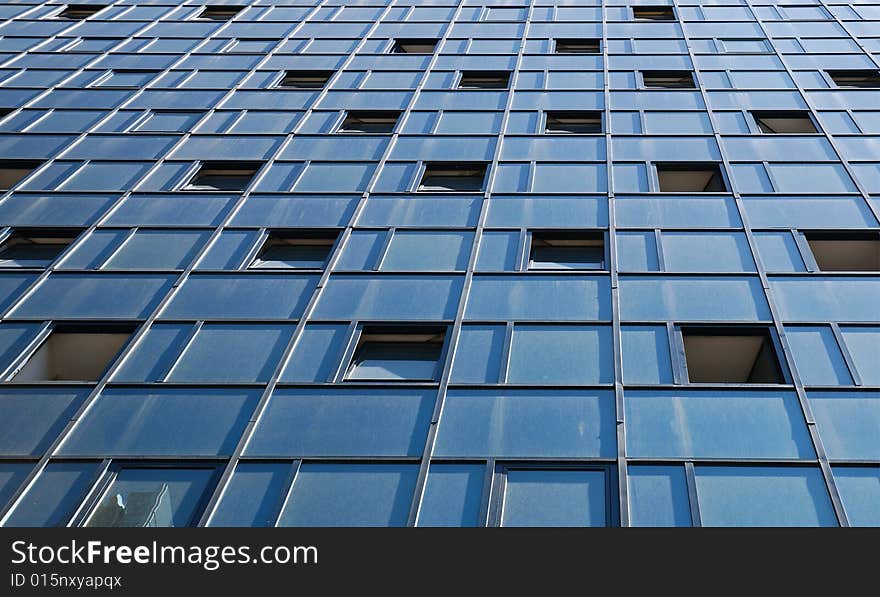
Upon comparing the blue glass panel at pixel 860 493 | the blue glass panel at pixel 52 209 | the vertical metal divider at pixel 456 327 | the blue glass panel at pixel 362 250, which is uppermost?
the blue glass panel at pixel 52 209

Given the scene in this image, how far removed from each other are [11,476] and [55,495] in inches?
31.9

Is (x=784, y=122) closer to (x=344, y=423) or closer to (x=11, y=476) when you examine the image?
(x=344, y=423)

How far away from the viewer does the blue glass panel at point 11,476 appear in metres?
12.0

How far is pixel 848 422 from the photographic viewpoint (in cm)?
1230

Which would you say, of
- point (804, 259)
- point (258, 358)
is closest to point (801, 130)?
point (804, 259)

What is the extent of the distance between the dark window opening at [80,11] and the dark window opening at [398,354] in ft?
76.1

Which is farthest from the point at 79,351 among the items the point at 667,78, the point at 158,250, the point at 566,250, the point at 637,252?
the point at 667,78

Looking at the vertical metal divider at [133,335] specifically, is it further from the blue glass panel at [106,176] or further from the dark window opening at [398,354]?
the dark window opening at [398,354]

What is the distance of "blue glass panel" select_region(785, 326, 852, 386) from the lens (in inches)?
517

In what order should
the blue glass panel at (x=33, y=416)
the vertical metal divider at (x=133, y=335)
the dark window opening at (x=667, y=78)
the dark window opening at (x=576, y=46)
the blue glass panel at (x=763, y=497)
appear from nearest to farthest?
the blue glass panel at (x=763, y=497) → the vertical metal divider at (x=133, y=335) → the blue glass panel at (x=33, y=416) → the dark window opening at (x=667, y=78) → the dark window opening at (x=576, y=46)

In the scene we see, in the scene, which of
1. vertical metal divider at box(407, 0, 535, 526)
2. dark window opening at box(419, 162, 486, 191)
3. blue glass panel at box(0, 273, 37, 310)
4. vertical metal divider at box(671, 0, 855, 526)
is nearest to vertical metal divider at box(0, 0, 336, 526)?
blue glass panel at box(0, 273, 37, 310)

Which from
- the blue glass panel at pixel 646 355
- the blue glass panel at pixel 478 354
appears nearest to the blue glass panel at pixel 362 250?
the blue glass panel at pixel 478 354
